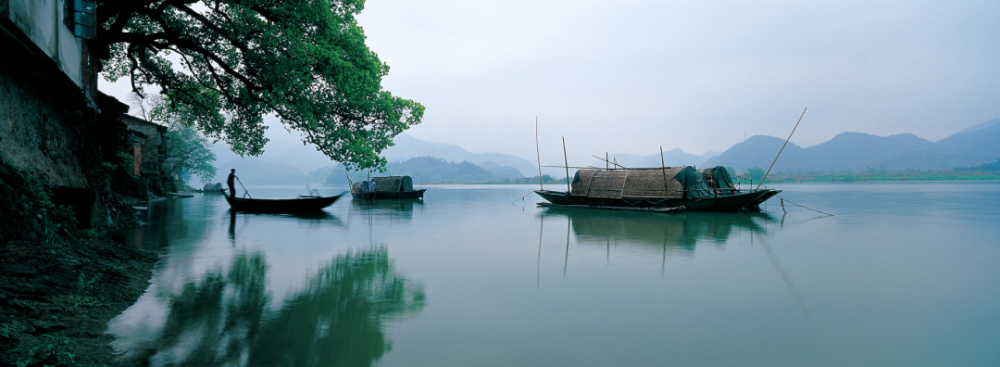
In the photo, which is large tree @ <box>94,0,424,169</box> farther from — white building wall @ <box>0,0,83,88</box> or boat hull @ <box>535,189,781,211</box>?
boat hull @ <box>535,189,781,211</box>

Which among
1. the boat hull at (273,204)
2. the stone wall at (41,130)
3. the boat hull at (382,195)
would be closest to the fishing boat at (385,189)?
the boat hull at (382,195)

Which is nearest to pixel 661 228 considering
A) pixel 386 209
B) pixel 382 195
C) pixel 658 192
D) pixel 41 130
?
pixel 658 192

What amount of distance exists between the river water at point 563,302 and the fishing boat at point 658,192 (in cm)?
868

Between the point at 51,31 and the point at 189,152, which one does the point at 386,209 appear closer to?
the point at 51,31

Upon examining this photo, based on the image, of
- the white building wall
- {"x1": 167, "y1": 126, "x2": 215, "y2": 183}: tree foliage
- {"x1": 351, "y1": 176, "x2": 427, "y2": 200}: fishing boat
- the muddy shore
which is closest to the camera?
the muddy shore

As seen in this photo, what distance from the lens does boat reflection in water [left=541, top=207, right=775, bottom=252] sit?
484 inches

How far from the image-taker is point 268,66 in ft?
38.5

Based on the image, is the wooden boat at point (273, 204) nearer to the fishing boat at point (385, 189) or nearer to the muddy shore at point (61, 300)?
the muddy shore at point (61, 300)

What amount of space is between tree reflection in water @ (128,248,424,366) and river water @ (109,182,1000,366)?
0.03 m

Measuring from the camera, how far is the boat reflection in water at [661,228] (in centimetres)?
1230

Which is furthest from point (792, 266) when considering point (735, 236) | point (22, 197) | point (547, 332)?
point (22, 197)

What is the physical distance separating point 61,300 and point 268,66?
8055 millimetres

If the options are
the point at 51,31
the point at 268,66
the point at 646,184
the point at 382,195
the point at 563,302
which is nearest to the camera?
the point at 563,302

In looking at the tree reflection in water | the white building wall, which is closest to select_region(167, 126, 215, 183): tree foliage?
the white building wall
